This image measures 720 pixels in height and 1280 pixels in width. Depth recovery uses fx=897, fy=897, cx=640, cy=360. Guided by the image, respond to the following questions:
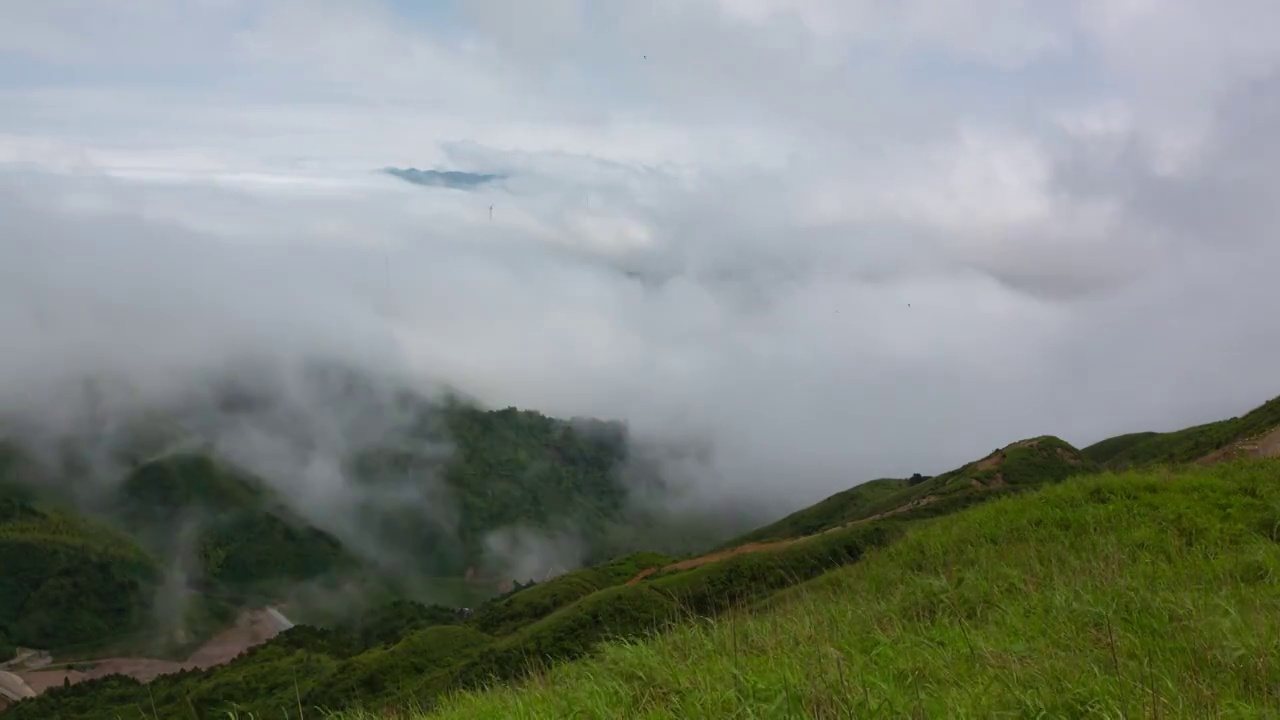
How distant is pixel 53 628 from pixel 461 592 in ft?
246

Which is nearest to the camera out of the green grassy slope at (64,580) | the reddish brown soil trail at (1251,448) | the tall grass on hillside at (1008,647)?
the tall grass on hillside at (1008,647)

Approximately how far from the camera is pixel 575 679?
30.6 ft

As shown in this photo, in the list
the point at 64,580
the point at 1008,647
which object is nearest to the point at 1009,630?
the point at 1008,647

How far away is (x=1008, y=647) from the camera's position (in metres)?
8.09

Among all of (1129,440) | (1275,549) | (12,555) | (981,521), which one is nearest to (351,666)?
(981,521)

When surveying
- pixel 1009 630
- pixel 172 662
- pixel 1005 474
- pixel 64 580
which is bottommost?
pixel 172 662

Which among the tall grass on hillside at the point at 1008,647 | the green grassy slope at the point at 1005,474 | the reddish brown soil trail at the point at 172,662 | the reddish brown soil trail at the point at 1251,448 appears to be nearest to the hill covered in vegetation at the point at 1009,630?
the tall grass on hillside at the point at 1008,647

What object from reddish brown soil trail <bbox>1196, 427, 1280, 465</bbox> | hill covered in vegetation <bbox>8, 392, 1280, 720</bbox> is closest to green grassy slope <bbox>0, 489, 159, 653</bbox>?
hill covered in vegetation <bbox>8, 392, 1280, 720</bbox>

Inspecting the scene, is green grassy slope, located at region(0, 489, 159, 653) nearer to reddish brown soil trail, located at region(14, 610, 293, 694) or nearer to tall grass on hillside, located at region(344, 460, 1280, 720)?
reddish brown soil trail, located at region(14, 610, 293, 694)

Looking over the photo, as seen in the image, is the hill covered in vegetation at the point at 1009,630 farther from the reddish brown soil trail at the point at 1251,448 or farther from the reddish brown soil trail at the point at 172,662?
the reddish brown soil trail at the point at 172,662

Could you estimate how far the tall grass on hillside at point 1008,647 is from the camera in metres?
6.60

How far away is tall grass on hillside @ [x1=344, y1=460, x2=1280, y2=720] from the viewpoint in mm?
6603

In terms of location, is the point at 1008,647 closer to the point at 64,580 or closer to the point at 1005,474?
the point at 1005,474

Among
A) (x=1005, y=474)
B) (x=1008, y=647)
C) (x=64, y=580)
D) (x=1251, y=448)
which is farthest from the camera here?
(x=64, y=580)
